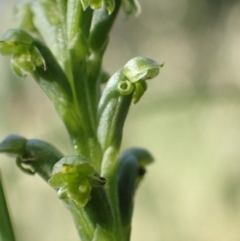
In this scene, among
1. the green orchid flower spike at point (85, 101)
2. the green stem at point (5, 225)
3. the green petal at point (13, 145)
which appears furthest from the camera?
the green petal at point (13, 145)

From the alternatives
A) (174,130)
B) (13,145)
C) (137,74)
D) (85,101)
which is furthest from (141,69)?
(174,130)

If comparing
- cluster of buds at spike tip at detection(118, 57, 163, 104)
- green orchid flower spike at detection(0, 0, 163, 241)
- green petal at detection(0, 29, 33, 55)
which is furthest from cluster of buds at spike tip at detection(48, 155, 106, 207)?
green petal at detection(0, 29, 33, 55)

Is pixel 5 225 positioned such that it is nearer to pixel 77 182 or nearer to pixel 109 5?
pixel 77 182

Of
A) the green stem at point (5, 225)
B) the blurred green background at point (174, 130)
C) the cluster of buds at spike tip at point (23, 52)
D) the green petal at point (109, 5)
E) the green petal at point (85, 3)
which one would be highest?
the green petal at point (85, 3)

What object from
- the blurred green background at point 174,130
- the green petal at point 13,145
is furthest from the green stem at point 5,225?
the blurred green background at point 174,130

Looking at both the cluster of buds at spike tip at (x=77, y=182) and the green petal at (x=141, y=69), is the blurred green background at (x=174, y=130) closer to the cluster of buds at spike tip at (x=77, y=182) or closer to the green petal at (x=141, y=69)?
the green petal at (x=141, y=69)

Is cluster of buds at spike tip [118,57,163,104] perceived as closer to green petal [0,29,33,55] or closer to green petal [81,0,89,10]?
green petal [81,0,89,10]

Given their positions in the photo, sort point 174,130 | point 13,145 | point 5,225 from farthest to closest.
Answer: point 174,130 < point 13,145 < point 5,225

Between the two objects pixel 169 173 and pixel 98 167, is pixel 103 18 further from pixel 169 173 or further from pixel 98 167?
pixel 169 173

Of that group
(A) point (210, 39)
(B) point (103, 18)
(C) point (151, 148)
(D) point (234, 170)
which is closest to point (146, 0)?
(A) point (210, 39)
